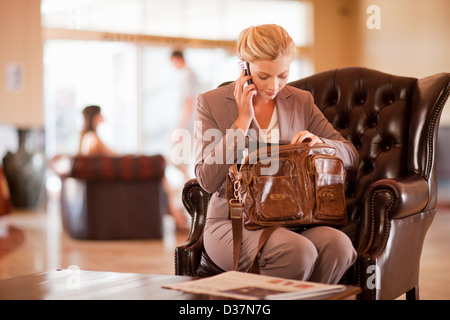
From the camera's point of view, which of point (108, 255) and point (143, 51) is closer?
point (108, 255)

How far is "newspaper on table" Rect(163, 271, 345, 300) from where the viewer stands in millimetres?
1371

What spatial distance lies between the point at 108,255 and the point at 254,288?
3.27 metres

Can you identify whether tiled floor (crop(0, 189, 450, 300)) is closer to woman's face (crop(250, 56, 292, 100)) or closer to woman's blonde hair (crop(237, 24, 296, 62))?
woman's face (crop(250, 56, 292, 100))

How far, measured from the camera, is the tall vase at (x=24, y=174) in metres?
7.98

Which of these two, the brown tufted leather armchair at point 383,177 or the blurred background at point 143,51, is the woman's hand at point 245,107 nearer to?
the brown tufted leather armchair at point 383,177

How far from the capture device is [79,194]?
17.1ft

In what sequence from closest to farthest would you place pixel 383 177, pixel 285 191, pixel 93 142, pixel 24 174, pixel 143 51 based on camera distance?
A: pixel 285 191 < pixel 383 177 < pixel 93 142 < pixel 24 174 < pixel 143 51

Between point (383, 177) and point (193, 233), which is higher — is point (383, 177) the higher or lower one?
the higher one

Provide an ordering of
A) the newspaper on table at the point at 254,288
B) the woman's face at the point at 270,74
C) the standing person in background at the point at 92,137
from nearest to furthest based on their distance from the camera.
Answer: the newspaper on table at the point at 254,288, the woman's face at the point at 270,74, the standing person in background at the point at 92,137

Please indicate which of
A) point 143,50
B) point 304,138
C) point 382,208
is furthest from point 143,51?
point 382,208

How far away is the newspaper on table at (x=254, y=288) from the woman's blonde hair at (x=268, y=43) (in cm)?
85

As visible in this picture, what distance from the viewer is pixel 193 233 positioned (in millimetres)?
2312

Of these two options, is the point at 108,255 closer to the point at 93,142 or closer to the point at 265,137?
the point at 93,142

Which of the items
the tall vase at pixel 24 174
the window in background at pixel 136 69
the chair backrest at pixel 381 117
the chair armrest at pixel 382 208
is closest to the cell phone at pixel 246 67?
the chair armrest at pixel 382 208
